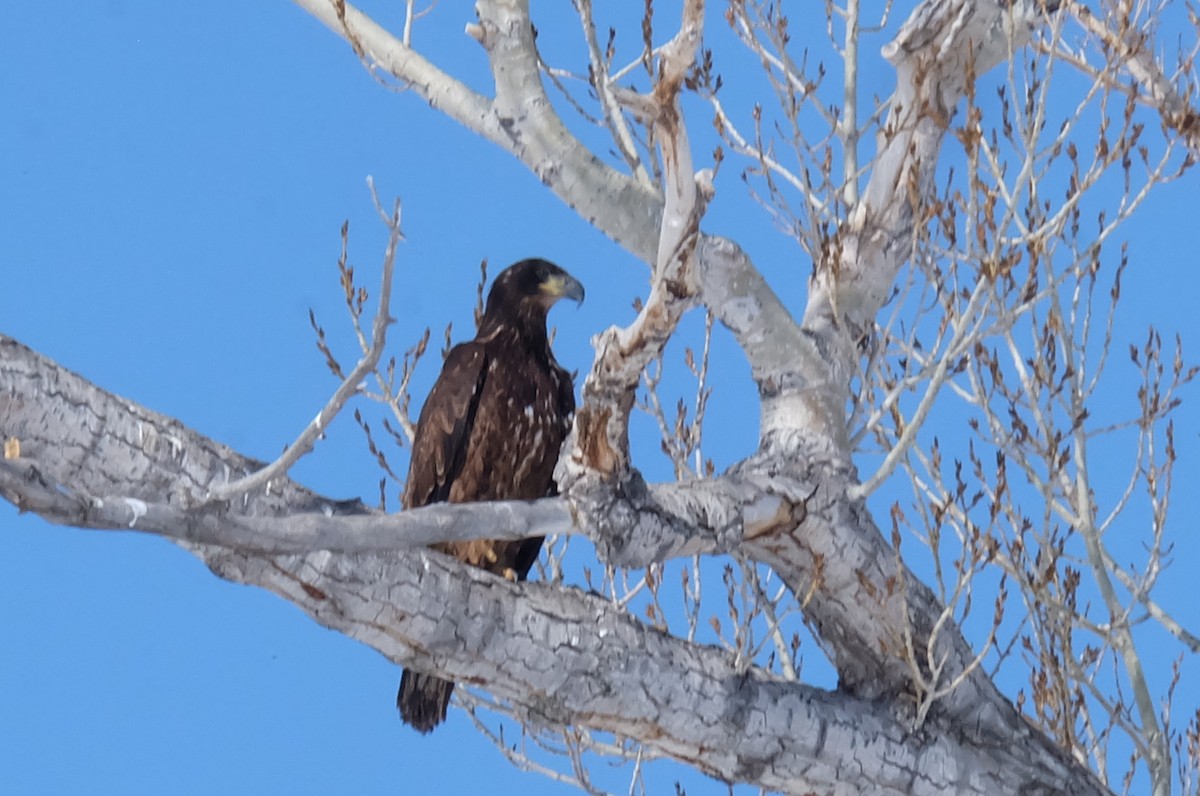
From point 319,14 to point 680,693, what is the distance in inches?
86.0

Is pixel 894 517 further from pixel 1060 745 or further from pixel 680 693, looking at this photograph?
pixel 1060 745

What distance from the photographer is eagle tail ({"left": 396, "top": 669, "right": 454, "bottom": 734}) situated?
4.44m

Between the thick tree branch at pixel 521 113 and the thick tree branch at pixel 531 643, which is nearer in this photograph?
the thick tree branch at pixel 531 643

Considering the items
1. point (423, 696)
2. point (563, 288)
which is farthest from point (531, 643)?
point (563, 288)

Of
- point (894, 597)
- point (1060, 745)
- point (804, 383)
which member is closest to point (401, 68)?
point (804, 383)

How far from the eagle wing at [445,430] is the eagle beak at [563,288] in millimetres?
291

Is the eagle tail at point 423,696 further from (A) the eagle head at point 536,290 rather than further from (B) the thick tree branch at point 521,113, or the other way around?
(B) the thick tree branch at point 521,113

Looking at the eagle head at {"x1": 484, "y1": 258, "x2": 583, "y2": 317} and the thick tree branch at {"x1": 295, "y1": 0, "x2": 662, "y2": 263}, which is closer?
the thick tree branch at {"x1": 295, "y1": 0, "x2": 662, "y2": 263}

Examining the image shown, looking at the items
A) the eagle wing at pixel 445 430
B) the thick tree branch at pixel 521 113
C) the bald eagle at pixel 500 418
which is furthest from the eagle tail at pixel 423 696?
the thick tree branch at pixel 521 113

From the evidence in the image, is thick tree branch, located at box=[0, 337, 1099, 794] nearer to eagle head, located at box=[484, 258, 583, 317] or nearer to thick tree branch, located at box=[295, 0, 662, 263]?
thick tree branch, located at box=[295, 0, 662, 263]

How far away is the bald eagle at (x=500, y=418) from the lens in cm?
488

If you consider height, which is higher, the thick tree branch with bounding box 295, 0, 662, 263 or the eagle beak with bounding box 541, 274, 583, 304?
the eagle beak with bounding box 541, 274, 583, 304

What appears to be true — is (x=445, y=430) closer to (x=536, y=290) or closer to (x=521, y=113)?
(x=536, y=290)

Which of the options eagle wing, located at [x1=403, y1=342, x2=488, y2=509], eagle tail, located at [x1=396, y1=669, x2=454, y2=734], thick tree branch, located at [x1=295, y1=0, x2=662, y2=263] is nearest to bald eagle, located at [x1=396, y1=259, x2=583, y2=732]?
eagle wing, located at [x1=403, y1=342, x2=488, y2=509]
